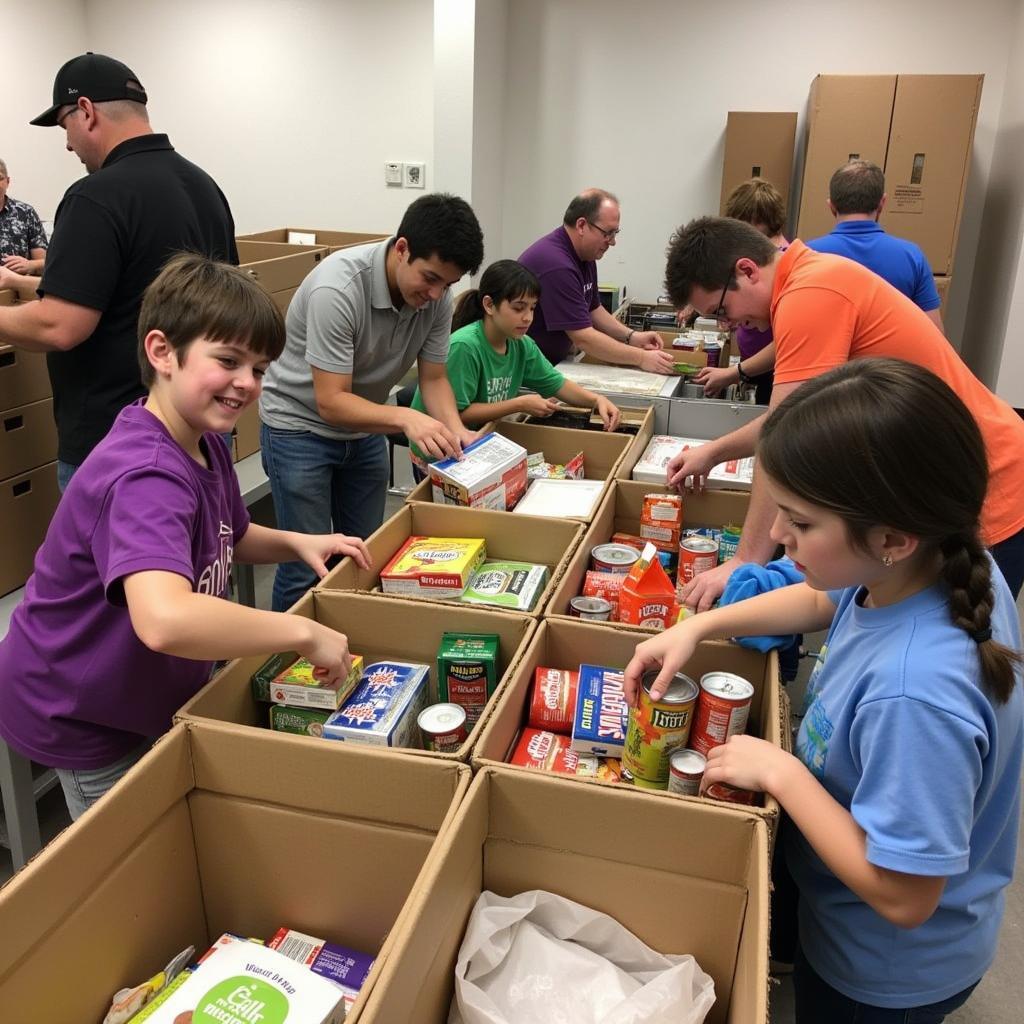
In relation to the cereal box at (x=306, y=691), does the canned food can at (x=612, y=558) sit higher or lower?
higher

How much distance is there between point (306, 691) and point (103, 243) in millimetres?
1249

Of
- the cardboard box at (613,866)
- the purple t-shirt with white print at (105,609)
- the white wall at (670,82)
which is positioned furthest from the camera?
the white wall at (670,82)

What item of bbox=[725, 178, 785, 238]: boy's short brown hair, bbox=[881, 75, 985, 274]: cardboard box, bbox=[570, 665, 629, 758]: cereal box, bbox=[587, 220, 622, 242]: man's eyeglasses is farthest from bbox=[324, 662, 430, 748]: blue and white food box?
bbox=[881, 75, 985, 274]: cardboard box

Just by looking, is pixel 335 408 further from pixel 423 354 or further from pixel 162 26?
pixel 162 26

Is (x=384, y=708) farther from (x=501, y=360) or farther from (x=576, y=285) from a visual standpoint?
(x=576, y=285)

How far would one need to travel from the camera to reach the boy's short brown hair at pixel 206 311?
1.18 m

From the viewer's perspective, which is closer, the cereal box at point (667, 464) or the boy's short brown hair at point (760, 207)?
the cereal box at point (667, 464)

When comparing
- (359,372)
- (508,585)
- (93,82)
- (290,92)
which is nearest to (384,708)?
(508,585)

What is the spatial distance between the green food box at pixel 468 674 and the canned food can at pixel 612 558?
39 centimetres

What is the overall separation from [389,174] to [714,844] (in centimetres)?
539

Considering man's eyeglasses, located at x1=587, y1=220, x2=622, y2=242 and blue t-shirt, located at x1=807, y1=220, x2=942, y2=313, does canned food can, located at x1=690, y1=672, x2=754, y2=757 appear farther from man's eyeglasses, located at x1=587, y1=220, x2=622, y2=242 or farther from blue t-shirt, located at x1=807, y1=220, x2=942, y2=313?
man's eyeglasses, located at x1=587, y1=220, x2=622, y2=242

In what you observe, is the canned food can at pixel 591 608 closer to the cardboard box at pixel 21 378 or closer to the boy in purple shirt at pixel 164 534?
the boy in purple shirt at pixel 164 534

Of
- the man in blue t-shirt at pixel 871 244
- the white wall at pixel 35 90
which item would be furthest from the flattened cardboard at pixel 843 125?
the white wall at pixel 35 90

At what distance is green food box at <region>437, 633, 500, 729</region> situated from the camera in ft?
4.33
